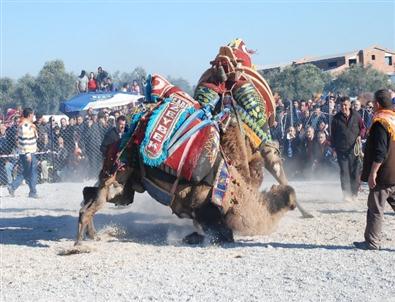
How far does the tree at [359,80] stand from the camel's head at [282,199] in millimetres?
27922

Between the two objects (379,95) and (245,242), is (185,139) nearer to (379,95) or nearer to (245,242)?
(245,242)

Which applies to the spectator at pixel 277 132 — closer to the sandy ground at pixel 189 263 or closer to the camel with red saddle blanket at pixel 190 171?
the sandy ground at pixel 189 263

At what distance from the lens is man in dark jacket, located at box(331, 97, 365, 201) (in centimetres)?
1210

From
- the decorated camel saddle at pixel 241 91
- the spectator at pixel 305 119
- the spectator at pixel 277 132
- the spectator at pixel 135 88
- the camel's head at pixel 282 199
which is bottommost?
the spectator at pixel 277 132

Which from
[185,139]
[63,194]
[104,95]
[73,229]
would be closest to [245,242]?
[185,139]

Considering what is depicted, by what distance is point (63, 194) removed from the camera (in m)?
14.9

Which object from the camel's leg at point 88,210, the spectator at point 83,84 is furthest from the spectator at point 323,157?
the camel's leg at point 88,210

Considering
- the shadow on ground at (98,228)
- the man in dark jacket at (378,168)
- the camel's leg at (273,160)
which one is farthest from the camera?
the camel's leg at (273,160)

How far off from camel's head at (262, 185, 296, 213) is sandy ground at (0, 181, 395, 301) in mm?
347

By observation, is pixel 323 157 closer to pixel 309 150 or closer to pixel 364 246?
pixel 309 150

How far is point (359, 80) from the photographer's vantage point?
36.7 metres

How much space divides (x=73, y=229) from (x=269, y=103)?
3.08 meters

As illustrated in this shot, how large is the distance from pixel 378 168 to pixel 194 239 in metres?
2.15

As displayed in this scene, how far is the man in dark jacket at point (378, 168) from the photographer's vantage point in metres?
7.31
